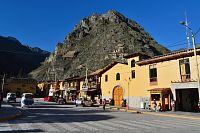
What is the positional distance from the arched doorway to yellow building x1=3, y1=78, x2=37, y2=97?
6060 cm

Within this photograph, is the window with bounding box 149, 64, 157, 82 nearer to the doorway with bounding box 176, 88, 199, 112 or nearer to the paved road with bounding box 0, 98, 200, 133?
the doorway with bounding box 176, 88, 199, 112

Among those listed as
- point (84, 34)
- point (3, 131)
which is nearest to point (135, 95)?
point (3, 131)

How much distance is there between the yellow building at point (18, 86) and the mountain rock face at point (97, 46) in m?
11.4

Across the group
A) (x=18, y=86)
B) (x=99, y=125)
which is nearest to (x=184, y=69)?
(x=99, y=125)

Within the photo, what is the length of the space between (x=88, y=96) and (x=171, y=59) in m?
27.5

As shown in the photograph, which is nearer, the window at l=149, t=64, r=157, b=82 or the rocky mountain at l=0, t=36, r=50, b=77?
the window at l=149, t=64, r=157, b=82

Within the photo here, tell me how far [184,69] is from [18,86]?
77.6m

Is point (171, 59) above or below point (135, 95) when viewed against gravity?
above

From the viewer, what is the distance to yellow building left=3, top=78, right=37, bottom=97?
296ft

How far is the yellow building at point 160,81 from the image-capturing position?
2898cm

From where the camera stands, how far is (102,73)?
157 feet

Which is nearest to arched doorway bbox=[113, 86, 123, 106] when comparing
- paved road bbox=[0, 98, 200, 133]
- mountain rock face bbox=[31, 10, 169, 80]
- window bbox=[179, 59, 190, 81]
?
window bbox=[179, 59, 190, 81]

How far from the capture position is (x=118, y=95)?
41.9m

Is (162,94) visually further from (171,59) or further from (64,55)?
(64,55)
